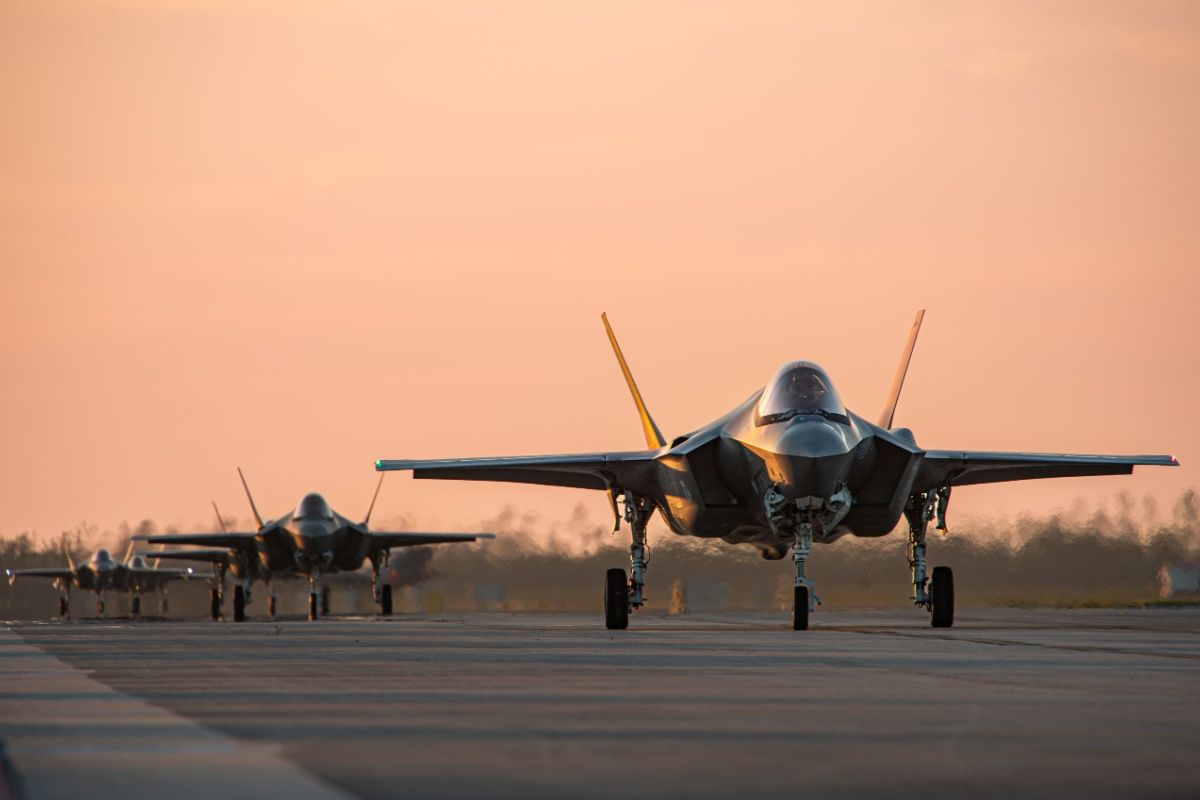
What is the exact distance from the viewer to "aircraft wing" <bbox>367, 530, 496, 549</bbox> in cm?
3975

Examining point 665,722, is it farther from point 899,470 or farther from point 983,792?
point 899,470

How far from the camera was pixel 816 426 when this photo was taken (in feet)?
57.6

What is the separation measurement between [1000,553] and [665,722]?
26758mm

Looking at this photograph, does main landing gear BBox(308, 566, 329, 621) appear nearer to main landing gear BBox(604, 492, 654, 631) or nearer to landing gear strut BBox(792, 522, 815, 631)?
main landing gear BBox(604, 492, 654, 631)

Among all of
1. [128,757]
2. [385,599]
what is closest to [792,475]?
[128,757]

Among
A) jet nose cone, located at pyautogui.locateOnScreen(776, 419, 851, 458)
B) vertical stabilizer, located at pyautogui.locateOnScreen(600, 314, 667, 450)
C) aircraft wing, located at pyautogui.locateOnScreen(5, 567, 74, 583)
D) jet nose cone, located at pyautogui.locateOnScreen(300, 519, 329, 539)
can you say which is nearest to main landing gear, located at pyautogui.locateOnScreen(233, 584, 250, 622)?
jet nose cone, located at pyautogui.locateOnScreen(300, 519, 329, 539)

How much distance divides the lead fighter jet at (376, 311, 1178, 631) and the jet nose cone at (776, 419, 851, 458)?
0.04 ft

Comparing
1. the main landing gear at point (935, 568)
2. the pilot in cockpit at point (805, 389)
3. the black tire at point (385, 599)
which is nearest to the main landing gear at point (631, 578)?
the main landing gear at point (935, 568)

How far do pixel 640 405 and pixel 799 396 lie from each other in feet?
22.3

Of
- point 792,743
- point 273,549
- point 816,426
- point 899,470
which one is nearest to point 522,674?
point 792,743

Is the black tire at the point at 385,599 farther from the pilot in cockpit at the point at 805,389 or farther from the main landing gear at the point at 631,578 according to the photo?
the pilot in cockpit at the point at 805,389

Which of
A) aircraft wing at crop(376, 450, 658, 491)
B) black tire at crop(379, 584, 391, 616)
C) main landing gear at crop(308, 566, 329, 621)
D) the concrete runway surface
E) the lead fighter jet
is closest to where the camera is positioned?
the concrete runway surface

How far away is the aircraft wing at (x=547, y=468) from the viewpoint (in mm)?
21094

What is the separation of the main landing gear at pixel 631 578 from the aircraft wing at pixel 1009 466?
3307 mm
